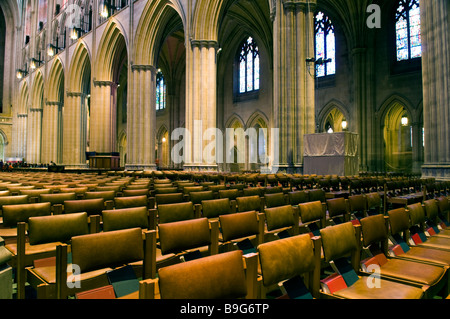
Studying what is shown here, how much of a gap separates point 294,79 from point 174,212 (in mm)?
11536

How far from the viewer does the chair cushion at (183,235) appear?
9.14ft

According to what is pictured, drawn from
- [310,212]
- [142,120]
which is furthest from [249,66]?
[310,212]

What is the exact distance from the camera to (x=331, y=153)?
1267cm

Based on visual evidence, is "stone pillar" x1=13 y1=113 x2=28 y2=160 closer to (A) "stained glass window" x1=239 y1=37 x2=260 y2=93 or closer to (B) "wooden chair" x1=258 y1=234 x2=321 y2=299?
(A) "stained glass window" x1=239 y1=37 x2=260 y2=93

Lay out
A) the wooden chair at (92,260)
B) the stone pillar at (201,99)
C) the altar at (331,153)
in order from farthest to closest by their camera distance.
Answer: the stone pillar at (201,99) < the altar at (331,153) < the wooden chair at (92,260)

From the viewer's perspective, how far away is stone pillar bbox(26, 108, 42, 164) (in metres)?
37.6

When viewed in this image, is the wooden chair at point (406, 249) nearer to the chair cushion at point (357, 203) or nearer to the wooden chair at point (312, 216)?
the wooden chair at point (312, 216)

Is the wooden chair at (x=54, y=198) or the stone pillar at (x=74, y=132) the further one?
the stone pillar at (x=74, y=132)

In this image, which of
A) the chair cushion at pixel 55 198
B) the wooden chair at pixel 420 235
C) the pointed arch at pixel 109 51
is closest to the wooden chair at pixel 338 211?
the wooden chair at pixel 420 235

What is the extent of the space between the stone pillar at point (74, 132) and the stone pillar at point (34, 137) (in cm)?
1110

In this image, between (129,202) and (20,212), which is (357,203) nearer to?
(129,202)

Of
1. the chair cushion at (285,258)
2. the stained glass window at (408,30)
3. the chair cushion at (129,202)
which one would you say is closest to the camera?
the chair cushion at (285,258)

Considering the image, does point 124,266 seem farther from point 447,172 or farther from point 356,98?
point 356,98
